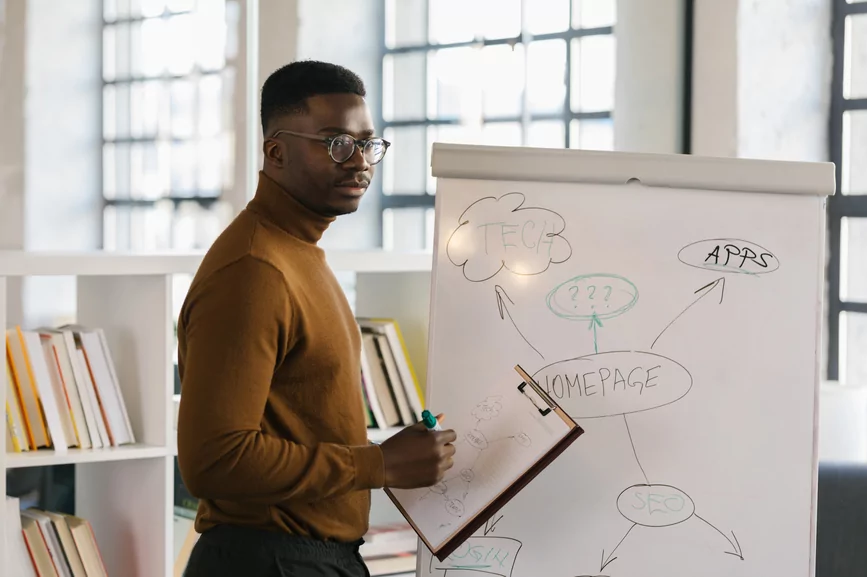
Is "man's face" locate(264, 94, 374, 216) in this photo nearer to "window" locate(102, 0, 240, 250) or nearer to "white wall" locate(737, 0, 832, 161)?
"white wall" locate(737, 0, 832, 161)

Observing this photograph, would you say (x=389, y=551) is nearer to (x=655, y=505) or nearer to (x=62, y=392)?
(x=62, y=392)

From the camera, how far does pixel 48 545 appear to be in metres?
2.48

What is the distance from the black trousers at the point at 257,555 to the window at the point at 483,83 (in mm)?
A: 1994

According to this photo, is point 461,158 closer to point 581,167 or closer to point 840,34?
point 581,167

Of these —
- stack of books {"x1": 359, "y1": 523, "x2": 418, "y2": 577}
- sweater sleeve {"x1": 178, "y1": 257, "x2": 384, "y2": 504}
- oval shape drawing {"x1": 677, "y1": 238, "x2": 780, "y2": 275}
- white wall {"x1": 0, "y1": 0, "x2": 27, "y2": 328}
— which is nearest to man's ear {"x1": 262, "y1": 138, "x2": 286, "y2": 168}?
sweater sleeve {"x1": 178, "y1": 257, "x2": 384, "y2": 504}

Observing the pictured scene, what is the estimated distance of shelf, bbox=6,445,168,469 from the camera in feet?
7.66

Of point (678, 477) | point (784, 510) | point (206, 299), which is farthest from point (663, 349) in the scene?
point (206, 299)

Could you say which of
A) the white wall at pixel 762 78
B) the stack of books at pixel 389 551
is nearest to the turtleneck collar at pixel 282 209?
the stack of books at pixel 389 551

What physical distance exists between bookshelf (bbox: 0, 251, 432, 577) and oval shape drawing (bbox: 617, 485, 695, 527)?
3.48ft

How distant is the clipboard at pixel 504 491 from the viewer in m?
1.77

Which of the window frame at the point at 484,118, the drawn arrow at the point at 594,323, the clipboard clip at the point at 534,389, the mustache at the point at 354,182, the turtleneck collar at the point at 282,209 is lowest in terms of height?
the clipboard clip at the point at 534,389

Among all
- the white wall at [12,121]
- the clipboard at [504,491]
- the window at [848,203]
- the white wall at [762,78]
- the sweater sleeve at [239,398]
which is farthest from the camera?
the white wall at [12,121]

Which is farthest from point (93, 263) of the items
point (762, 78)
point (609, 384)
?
point (762, 78)

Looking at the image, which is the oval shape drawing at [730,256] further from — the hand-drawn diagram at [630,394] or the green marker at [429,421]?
the green marker at [429,421]
